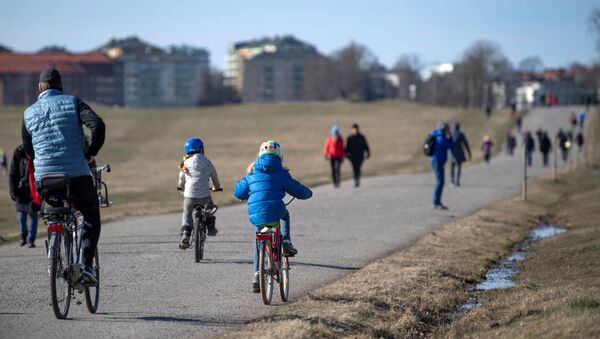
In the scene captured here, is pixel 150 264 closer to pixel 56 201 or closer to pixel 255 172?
pixel 255 172

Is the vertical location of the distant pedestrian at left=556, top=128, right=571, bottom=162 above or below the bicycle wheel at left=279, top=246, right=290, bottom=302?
below

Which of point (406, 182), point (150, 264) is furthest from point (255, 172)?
point (406, 182)

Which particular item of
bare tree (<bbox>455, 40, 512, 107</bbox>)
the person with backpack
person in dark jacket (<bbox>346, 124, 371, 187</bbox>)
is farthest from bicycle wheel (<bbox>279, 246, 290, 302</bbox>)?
bare tree (<bbox>455, 40, 512, 107</bbox>)

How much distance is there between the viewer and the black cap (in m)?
9.65

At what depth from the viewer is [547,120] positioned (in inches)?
3920

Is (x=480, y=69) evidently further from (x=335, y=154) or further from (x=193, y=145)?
(x=193, y=145)

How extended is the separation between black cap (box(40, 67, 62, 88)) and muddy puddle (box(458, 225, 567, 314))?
4.56 metres

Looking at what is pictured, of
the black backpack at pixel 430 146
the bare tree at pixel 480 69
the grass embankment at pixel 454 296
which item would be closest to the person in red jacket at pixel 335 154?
the black backpack at pixel 430 146

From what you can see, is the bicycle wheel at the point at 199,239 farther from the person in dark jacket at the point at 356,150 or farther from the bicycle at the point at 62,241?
the person in dark jacket at the point at 356,150

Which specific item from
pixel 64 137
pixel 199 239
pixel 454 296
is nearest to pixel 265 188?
pixel 64 137

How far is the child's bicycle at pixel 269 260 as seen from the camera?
34.7 ft

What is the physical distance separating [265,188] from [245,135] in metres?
90.9

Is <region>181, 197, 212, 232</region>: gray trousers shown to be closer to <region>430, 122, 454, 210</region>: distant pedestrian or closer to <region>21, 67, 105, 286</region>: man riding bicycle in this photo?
<region>21, 67, 105, 286</region>: man riding bicycle

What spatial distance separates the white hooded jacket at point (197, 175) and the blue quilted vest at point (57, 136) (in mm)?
4646
